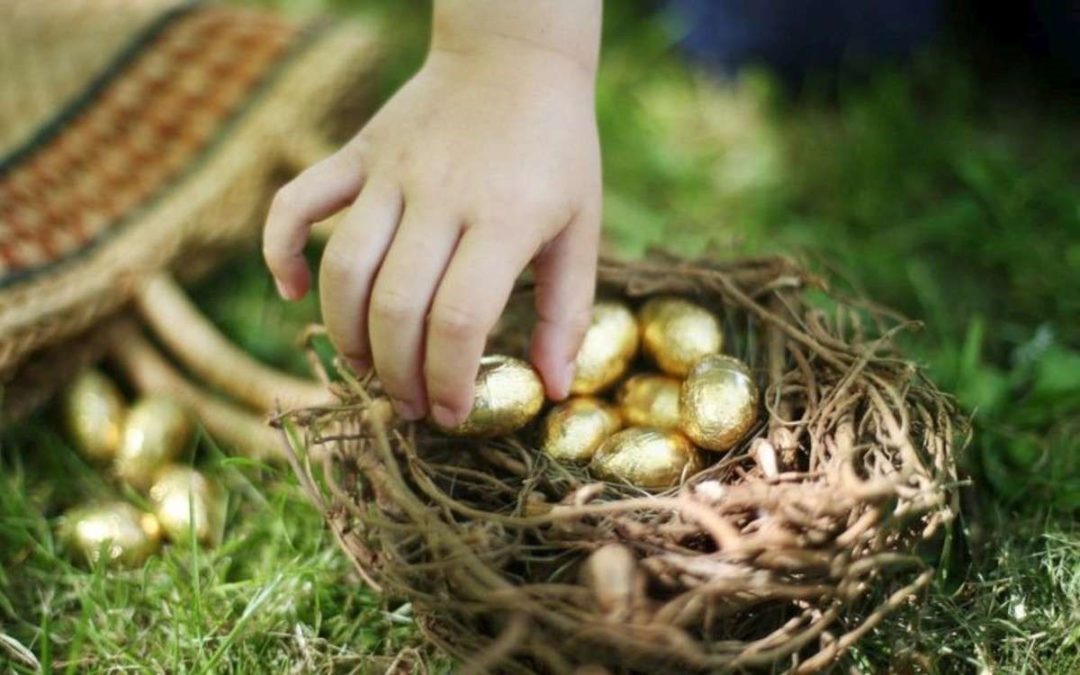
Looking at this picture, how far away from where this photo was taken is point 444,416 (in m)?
0.92

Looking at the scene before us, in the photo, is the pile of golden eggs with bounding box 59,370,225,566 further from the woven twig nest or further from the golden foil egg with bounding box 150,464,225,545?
the woven twig nest

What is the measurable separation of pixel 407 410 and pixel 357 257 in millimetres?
152

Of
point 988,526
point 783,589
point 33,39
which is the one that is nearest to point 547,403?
point 783,589

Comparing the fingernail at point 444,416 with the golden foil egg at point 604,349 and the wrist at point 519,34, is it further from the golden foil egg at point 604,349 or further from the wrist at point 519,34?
the wrist at point 519,34

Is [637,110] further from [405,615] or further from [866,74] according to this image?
[405,615]

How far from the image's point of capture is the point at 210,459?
128 cm

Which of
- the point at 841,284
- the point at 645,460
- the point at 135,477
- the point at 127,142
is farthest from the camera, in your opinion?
the point at 127,142

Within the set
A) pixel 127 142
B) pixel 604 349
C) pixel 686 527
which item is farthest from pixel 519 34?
pixel 127 142

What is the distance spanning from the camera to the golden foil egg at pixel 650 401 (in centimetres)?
106

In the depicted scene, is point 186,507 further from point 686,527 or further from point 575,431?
point 686,527

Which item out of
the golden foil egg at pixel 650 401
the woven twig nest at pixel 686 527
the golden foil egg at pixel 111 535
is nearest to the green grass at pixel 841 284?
the golden foil egg at pixel 111 535

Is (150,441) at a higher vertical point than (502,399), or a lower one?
lower

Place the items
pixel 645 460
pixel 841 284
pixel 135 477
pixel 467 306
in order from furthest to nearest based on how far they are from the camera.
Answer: pixel 841 284, pixel 135 477, pixel 645 460, pixel 467 306

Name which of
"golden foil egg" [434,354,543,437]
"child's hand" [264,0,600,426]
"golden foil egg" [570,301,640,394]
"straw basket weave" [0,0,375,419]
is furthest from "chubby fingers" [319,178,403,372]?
"straw basket weave" [0,0,375,419]
